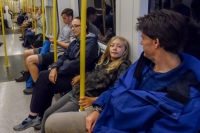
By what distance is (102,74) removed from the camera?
1.89m

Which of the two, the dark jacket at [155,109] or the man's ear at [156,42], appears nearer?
the dark jacket at [155,109]

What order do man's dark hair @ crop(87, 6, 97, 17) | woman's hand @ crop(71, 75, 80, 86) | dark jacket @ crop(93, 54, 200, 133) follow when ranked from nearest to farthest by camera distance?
Result: dark jacket @ crop(93, 54, 200, 133), woman's hand @ crop(71, 75, 80, 86), man's dark hair @ crop(87, 6, 97, 17)

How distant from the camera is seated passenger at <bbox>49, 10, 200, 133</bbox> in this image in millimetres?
1087

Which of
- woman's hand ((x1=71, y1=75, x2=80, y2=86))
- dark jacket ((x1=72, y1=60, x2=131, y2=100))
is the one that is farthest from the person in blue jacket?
woman's hand ((x1=71, y1=75, x2=80, y2=86))

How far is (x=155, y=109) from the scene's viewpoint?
1.15m

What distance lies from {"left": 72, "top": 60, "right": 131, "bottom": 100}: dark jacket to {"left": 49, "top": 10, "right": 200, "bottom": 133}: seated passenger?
1.51 feet

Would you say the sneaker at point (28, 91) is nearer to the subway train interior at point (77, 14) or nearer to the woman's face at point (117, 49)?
the subway train interior at point (77, 14)

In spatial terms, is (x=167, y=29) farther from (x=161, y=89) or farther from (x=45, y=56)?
(x=45, y=56)

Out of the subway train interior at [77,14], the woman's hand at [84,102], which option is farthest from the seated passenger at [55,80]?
the woman's hand at [84,102]

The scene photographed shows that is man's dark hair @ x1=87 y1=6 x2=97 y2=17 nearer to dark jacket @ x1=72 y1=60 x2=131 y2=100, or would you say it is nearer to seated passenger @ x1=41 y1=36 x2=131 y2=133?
seated passenger @ x1=41 y1=36 x2=131 y2=133

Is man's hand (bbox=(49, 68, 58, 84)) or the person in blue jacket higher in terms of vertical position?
the person in blue jacket

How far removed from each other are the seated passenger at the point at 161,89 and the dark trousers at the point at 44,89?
109 centimetres

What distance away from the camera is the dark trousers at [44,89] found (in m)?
2.32

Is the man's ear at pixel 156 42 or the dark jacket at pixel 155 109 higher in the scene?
the man's ear at pixel 156 42
